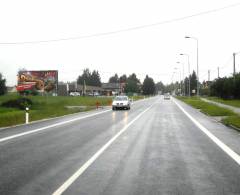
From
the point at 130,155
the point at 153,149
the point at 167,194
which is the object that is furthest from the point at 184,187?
the point at 153,149

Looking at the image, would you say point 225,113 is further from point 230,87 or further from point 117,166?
point 230,87

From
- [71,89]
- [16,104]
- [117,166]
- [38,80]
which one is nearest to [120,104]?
[16,104]

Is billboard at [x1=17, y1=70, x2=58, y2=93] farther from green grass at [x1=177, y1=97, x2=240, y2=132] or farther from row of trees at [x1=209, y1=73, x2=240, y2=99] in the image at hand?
green grass at [x1=177, y1=97, x2=240, y2=132]

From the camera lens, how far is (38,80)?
64.4m

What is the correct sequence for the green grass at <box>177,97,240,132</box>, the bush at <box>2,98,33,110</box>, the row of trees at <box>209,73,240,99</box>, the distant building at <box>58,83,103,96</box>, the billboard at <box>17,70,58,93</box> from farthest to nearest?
the distant building at <box>58,83,103,96</box> → the row of trees at <box>209,73,240,99</box> → the billboard at <box>17,70,58,93</box> → the bush at <box>2,98,33,110</box> → the green grass at <box>177,97,240,132</box>

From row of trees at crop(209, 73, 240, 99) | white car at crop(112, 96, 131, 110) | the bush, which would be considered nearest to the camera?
the bush

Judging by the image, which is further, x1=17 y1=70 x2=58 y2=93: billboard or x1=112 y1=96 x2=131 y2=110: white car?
x1=17 y1=70 x2=58 y2=93: billboard

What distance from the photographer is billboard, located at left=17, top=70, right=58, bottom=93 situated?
211ft

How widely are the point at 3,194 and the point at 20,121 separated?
1833 centimetres

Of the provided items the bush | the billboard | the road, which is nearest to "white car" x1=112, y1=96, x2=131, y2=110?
the bush

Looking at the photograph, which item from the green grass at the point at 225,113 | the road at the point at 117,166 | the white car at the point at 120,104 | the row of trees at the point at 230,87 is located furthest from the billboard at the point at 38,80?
the road at the point at 117,166

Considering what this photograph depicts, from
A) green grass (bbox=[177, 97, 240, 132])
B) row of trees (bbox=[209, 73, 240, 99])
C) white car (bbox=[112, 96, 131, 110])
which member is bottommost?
green grass (bbox=[177, 97, 240, 132])

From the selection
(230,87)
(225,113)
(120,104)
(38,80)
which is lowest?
(225,113)

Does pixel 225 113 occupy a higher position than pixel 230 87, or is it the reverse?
pixel 230 87
